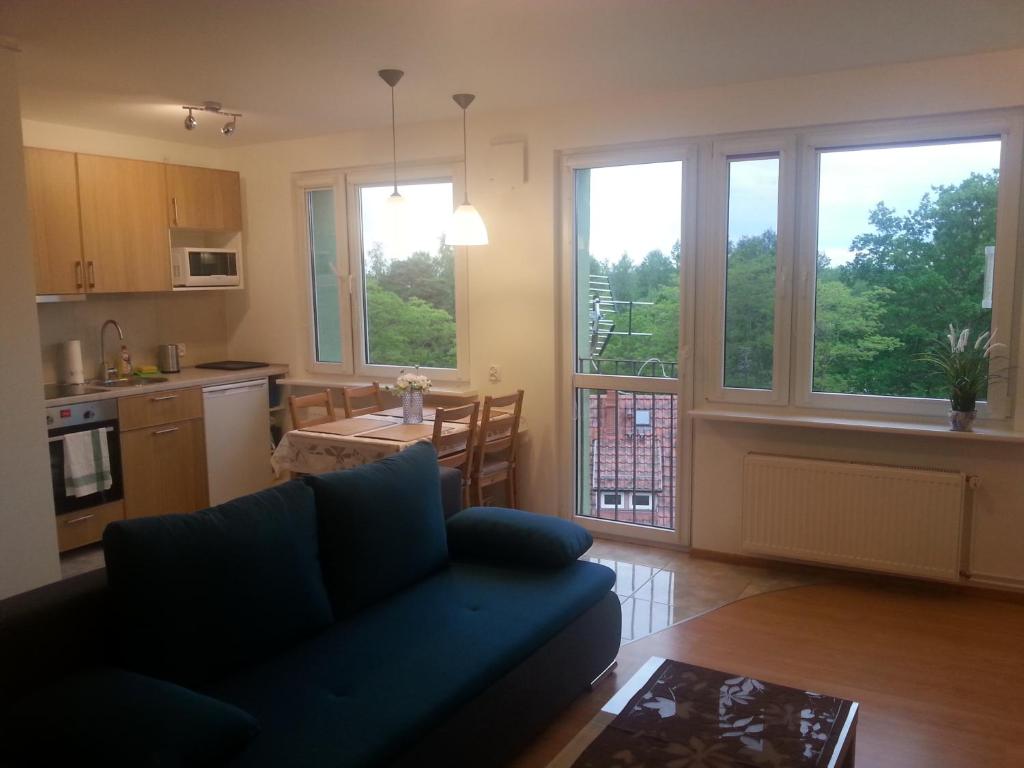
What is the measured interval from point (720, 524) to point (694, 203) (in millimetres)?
1800

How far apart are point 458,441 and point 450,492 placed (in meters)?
1.00

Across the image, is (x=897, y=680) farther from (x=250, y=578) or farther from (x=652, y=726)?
(x=250, y=578)

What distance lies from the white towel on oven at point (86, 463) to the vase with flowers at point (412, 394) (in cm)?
173

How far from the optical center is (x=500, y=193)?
4.86 meters

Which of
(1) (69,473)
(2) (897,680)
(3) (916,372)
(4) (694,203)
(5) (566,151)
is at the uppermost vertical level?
(5) (566,151)

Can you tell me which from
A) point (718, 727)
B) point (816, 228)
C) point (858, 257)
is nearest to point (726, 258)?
point (816, 228)

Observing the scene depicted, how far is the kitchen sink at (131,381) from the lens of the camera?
4.92m

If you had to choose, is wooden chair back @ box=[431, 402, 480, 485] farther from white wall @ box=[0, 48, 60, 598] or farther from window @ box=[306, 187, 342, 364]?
white wall @ box=[0, 48, 60, 598]

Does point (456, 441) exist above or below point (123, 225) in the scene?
below

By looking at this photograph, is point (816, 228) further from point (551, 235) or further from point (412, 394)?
point (412, 394)

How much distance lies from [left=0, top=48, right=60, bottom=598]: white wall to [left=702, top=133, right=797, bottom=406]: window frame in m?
3.31

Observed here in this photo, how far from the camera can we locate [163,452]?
16.2 ft

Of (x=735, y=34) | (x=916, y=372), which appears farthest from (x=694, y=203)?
(x=916, y=372)

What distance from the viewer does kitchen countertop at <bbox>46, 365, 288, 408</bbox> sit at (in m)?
4.49
